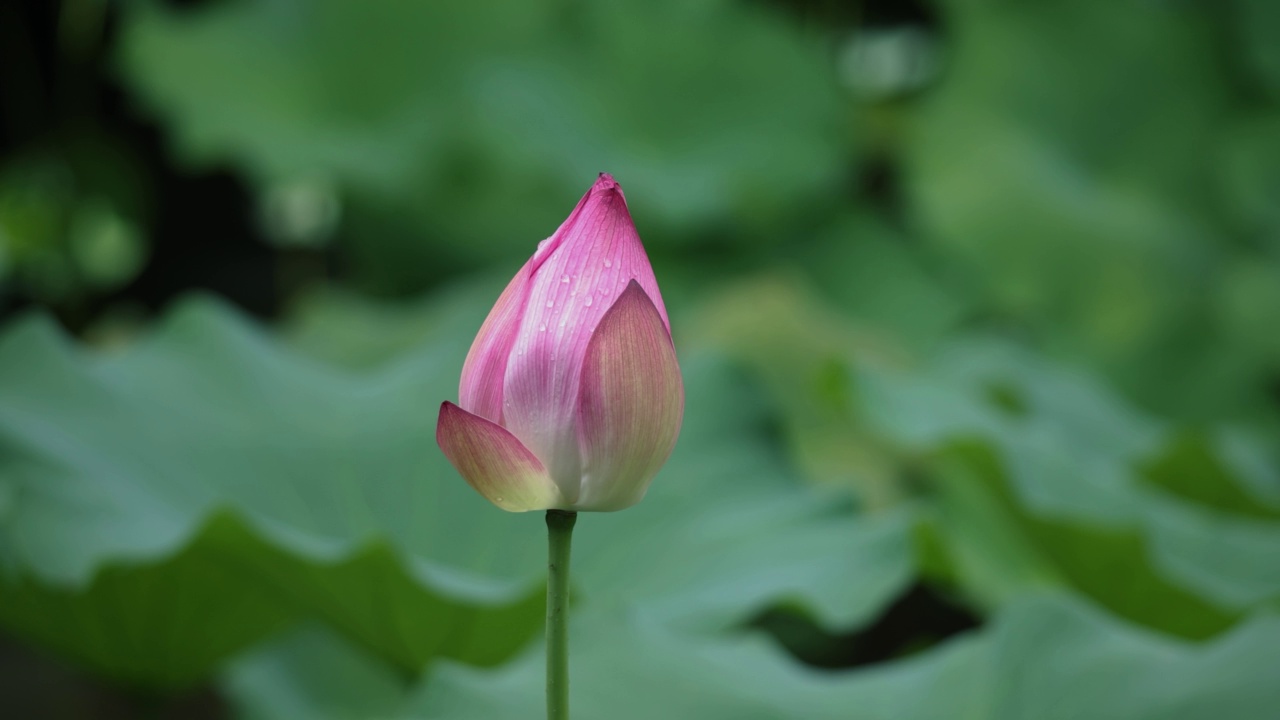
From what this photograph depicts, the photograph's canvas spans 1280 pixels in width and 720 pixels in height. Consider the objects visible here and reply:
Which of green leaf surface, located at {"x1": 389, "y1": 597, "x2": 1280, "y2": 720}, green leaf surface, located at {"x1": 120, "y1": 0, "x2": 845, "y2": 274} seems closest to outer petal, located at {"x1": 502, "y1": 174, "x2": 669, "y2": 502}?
A: green leaf surface, located at {"x1": 389, "y1": 597, "x2": 1280, "y2": 720}

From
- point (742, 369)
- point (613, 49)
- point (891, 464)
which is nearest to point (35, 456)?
point (742, 369)

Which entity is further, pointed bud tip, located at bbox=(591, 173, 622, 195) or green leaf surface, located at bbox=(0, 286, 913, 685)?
green leaf surface, located at bbox=(0, 286, 913, 685)

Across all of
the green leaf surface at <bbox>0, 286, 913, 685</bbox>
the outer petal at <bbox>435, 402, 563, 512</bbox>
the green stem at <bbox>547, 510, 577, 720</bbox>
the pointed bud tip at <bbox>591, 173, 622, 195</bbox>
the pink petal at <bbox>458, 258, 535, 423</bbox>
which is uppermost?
the green leaf surface at <bbox>0, 286, 913, 685</bbox>

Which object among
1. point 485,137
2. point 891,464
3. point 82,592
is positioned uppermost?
point 485,137

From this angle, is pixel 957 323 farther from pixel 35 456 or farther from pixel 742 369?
pixel 35 456

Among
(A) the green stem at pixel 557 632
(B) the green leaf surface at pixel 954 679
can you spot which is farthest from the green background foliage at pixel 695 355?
(A) the green stem at pixel 557 632

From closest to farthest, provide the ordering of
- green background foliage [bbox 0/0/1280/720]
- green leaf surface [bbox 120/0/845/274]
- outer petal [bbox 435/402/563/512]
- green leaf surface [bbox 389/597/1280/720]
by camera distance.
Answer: outer petal [bbox 435/402/563/512]
green leaf surface [bbox 389/597/1280/720]
green background foliage [bbox 0/0/1280/720]
green leaf surface [bbox 120/0/845/274]

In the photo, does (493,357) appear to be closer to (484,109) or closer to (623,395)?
(623,395)

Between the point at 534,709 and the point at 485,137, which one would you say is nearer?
the point at 534,709

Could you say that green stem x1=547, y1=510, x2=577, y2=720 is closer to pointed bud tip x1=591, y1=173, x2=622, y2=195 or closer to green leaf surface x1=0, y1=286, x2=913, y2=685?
pointed bud tip x1=591, y1=173, x2=622, y2=195

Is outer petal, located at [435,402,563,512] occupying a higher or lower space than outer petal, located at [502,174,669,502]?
lower
